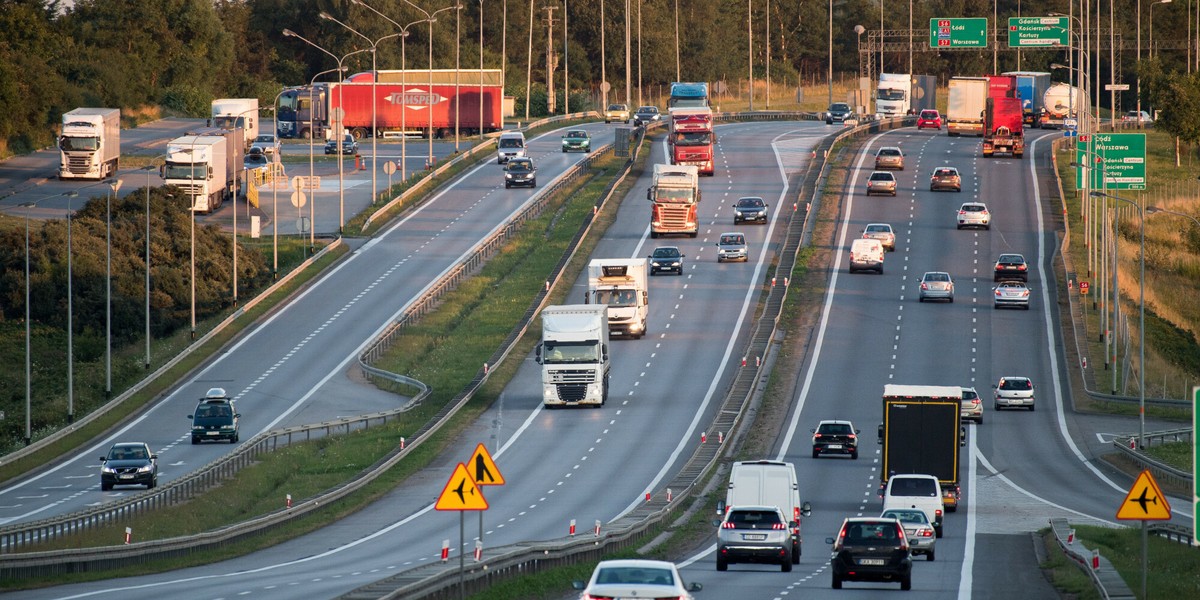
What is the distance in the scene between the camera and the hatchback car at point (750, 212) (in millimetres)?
94062

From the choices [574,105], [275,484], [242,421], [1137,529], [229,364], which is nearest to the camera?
[1137,529]

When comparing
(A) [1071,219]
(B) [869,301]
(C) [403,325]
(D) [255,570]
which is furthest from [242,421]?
(A) [1071,219]

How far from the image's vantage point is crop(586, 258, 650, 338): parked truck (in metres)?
69.0

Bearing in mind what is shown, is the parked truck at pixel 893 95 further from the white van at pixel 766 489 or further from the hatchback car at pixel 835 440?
the white van at pixel 766 489

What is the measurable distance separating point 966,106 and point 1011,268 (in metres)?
50.1

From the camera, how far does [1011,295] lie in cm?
7619

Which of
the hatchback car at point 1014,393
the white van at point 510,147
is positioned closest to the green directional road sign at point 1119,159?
the hatchback car at point 1014,393

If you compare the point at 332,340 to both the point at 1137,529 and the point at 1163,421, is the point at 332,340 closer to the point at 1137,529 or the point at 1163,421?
the point at 1163,421

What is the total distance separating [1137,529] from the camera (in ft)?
141

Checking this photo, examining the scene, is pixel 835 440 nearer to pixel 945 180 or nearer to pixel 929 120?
pixel 945 180

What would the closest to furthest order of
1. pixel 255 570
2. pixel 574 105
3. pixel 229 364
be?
pixel 255 570, pixel 229 364, pixel 574 105

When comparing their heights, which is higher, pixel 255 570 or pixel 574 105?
pixel 574 105

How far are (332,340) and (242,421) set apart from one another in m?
12.9

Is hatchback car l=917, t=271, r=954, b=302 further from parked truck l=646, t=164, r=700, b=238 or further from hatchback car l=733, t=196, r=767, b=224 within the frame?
hatchback car l=733, t=196, r=767, b=224
